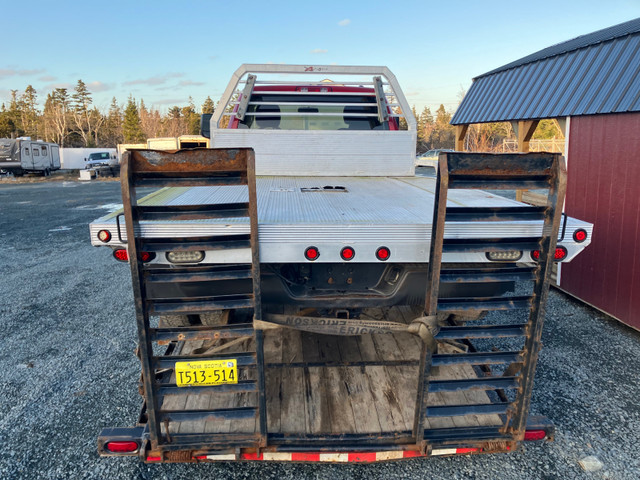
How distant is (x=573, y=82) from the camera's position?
606 cm

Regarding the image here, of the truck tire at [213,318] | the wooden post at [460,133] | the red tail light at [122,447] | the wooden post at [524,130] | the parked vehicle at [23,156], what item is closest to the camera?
the red tail light at [122,447]

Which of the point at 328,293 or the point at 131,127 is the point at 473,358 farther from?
the point at 131,127

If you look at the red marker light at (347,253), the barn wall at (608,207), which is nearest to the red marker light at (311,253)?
the red marker light at (347,253)

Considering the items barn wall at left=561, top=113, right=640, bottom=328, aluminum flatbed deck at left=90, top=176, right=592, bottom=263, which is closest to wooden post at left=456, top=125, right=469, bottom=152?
barn wall at left=561, top=113, right=640, bottom=328

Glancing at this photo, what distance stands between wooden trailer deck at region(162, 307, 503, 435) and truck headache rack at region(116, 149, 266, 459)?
0.47 ft

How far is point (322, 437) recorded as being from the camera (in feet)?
7.62

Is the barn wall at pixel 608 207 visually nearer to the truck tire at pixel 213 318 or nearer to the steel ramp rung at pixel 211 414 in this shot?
the truck tire at pixel 213 318

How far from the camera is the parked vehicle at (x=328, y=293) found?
1.93 metres

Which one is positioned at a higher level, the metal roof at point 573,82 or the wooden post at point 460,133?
the metal roof at point 573,82

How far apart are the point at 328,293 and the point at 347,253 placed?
Result: 451mm

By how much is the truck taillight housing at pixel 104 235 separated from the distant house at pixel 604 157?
17.0ft

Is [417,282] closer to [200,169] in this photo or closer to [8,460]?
[200,169]

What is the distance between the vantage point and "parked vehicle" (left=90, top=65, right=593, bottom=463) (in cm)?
193

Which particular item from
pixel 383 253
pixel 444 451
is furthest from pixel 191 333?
pixel 444 451
